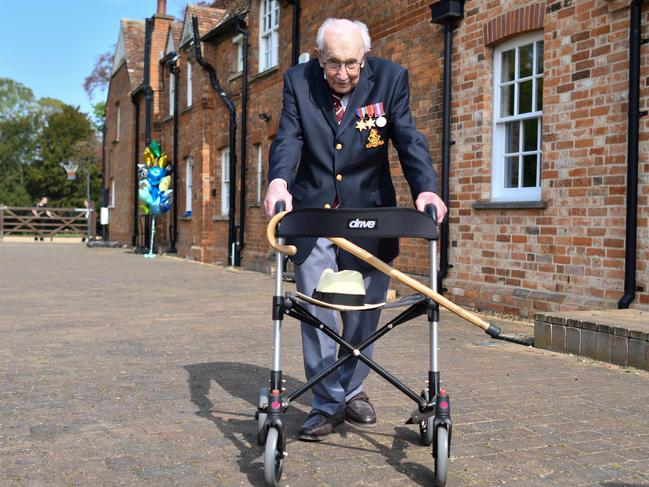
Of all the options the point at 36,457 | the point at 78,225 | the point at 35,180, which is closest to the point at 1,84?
the point at 35,180

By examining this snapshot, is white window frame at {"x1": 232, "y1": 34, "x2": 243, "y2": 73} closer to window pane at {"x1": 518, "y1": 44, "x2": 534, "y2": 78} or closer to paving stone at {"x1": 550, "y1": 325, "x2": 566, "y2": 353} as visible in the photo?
window pane at {"x1": 518, "y1": 44, "x2": 534, "y2": 78}

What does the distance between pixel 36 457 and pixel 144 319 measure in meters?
5.06

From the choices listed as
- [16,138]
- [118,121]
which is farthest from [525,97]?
[16,138]

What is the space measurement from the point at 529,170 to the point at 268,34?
30.7 ft

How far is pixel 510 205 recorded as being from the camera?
8891 mm

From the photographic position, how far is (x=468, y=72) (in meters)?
9.67

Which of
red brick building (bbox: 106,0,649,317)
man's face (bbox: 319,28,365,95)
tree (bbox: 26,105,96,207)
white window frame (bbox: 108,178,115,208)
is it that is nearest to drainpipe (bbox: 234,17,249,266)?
red brick building (bbox: 106,0,649,317)

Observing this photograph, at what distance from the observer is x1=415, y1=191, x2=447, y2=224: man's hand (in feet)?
10.9

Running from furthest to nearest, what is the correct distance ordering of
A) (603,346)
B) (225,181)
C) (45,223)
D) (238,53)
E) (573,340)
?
(45,223), (225,181), (238,53), (573,340), (603,346)

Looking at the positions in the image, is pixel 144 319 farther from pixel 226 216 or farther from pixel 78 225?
pixel 78 225

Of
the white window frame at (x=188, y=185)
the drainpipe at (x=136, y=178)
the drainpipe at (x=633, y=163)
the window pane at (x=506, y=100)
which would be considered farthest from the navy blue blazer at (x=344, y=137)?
the drainpipe at (x=136, y=178)

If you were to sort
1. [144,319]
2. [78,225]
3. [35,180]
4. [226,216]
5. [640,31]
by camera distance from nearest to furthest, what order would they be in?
[640,31]
[144,319]
[226,216]
[78,225]
[35,180]

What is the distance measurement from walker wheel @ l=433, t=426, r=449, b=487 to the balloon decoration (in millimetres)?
20511

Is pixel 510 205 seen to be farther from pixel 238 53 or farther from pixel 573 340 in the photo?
pixel 238 53
